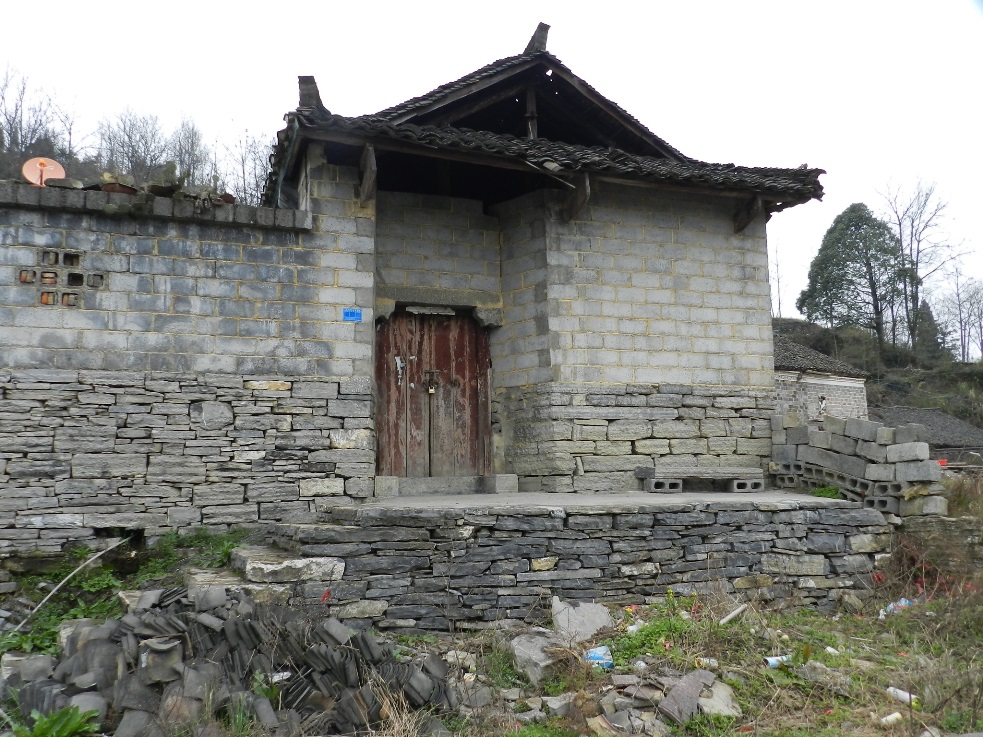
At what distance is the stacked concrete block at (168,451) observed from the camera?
662 cm

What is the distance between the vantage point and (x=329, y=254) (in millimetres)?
7598

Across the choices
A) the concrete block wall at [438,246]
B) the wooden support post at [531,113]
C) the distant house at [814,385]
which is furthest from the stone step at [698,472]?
the distant house at [814,385]

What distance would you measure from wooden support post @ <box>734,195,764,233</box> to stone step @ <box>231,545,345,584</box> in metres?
5.93

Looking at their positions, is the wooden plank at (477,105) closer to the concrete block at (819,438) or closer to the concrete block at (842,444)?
the concrete block at (819,438)

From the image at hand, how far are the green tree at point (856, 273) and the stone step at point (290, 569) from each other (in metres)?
28.1

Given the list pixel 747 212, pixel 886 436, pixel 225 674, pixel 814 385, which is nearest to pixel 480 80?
pixel 747 212

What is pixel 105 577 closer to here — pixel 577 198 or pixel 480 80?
pixel 577 198

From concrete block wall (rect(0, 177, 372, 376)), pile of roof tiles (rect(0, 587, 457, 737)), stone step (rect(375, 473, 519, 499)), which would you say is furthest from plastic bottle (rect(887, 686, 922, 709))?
concrete block wall (rect(0, 177, 372, 376))

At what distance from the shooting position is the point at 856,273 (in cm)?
2981

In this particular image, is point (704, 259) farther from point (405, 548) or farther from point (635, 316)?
point (405, 548)

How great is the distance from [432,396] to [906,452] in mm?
4722

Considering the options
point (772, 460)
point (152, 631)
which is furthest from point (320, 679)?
point (772, 460)

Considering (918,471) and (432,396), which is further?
(432,396)

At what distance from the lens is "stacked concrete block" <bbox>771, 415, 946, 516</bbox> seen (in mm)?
7105
